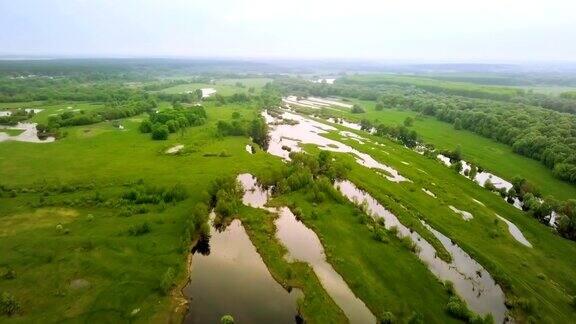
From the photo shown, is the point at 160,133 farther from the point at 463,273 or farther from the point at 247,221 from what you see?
the point at 463,273

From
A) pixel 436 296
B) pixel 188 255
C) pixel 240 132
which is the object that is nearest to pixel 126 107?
pixel 240 132

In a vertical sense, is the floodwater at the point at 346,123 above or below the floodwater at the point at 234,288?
below

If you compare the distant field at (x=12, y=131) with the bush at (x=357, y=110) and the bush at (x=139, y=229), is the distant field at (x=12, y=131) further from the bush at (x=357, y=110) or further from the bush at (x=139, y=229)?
the bush at (x=357, y=110)

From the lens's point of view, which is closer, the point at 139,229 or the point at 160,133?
the point at 139,229

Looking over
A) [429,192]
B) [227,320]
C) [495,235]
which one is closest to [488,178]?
[429,192]

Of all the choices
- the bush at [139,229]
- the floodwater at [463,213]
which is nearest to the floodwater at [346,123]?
the floodwater at [463,213]
